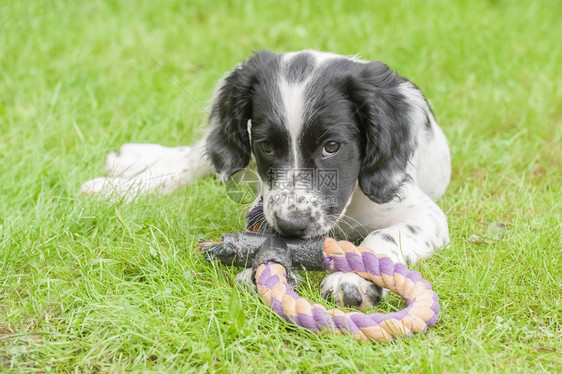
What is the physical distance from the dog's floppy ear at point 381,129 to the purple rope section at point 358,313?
49 centimetres

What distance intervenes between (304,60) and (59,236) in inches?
63.7

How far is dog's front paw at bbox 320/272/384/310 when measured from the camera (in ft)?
9.60

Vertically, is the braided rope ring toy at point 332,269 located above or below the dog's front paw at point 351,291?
above

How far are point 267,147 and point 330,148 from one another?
312 millimetres

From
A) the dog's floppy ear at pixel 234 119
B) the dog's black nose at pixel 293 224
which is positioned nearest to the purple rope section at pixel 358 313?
the dog's black nose at pixel 293 224

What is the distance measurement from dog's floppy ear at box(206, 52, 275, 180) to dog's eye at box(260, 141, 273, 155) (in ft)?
1.09

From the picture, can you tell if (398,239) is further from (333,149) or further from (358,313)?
(358,313)

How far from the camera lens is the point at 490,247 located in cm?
351

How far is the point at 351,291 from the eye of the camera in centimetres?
292

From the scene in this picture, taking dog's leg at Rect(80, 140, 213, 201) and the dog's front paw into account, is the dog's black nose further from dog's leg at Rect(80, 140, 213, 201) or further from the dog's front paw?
dog's leg at Rect(80, 140, 213, 201)

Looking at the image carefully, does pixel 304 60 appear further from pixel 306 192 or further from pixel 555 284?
pixel 555 284

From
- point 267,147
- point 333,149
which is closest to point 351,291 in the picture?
point 333,149

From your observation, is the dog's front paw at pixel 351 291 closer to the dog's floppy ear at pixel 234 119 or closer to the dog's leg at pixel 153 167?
the dog's floppy ear at pixel 234 119

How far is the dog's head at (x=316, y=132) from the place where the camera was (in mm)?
3137
